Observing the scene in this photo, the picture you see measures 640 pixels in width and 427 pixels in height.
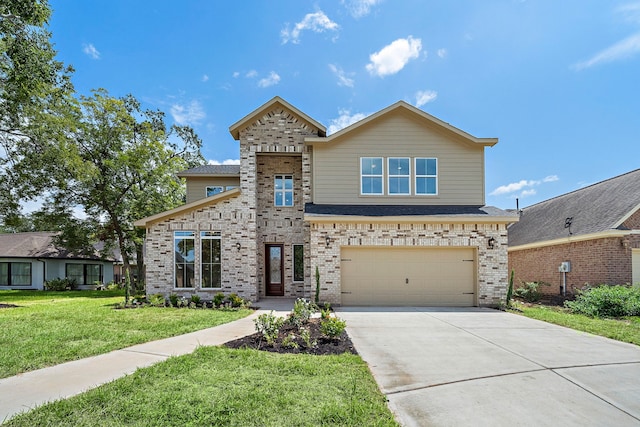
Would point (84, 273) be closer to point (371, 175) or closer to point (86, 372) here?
point (371, 175)

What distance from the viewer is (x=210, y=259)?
13422mm

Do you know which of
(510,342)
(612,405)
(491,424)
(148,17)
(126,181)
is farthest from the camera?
(126,181)

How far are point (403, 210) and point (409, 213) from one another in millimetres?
352

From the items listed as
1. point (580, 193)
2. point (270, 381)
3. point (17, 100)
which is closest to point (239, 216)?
point (17, 100)

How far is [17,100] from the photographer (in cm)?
1239

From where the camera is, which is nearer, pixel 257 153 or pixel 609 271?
pixel 609 271

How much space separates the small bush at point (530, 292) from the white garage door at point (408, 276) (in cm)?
411

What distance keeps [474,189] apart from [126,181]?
62.9 feet

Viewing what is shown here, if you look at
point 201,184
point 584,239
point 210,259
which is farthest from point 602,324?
point 201,184

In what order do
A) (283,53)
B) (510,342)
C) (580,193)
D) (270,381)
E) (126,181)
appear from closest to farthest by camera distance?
(270,381), (510,342), (283,53), (580,193), (126,181)

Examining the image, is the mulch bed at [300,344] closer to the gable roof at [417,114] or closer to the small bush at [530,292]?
the gable roof at [417,114]

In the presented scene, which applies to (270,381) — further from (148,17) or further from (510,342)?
(148,17)

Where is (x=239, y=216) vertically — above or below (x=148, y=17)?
below

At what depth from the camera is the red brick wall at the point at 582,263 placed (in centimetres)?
1230
